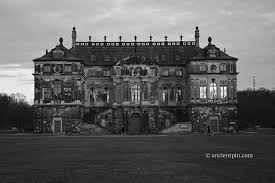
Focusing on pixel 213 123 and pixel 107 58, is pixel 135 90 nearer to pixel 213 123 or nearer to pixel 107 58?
pixel 107 58

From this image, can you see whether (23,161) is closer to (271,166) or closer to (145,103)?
(271,166)

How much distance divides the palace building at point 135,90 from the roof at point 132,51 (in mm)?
205

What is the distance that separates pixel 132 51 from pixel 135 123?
1340 centimetres

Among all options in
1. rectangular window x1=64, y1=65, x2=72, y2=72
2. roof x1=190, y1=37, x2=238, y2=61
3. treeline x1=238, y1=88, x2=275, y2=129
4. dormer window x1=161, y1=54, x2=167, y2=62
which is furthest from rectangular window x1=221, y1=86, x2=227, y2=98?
treeline x1=238, y1=88, x2=275, y2=129

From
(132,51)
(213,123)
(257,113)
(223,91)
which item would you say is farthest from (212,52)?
(257,113)

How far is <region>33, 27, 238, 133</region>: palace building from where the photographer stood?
229 ft

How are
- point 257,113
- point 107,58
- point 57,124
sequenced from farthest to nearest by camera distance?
1. point 257,113
2. point 107,58
3. point 57,124

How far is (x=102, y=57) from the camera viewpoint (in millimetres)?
76375

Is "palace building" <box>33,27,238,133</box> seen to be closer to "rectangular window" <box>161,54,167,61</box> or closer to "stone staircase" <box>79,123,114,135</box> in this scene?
"rectangular window" <box>161,54,167,61</box>

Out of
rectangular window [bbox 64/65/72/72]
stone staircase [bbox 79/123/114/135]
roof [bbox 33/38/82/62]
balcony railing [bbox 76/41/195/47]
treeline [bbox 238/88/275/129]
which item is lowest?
stone staircase [bbox 79/123/114/135]

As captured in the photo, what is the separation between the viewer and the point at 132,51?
255 ft

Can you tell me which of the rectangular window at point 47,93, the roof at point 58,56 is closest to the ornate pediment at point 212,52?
the roof at point 58,56

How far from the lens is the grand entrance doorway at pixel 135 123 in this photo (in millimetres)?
72000

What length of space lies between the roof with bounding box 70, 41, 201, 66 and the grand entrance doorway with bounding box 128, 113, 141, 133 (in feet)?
31.8
